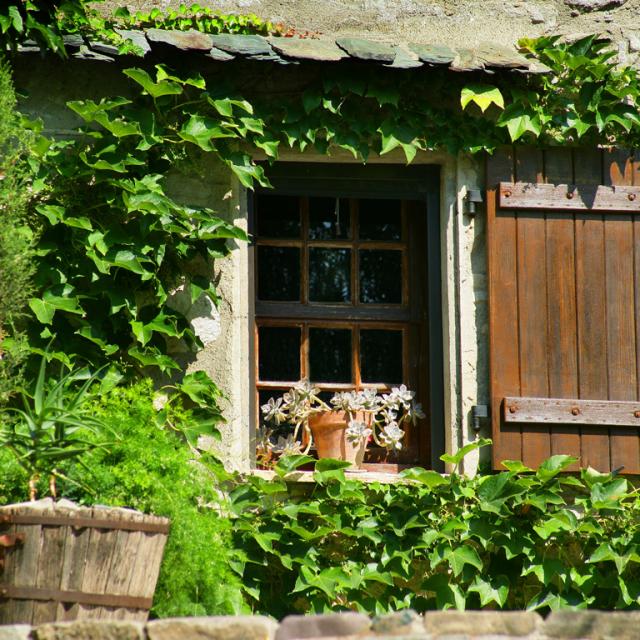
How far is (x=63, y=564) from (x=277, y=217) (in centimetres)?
241

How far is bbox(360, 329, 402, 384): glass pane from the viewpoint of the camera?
6141mm

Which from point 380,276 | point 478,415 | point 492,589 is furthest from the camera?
point 380,276

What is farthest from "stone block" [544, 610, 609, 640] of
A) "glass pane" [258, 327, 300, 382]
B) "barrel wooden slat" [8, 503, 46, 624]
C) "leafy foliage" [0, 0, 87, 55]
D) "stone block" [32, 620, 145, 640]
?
"leafy foliage" [0, 0, 87, 55]

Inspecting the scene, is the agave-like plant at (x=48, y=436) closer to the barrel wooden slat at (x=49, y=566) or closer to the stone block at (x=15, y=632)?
the barrel wooden slat at (x=49, y=566)

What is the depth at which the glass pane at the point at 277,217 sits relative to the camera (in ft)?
20.4

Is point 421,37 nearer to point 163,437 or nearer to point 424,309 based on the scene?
point 424,309

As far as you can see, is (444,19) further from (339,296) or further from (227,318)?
(227,318)

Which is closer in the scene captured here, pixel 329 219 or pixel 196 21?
pixel 196 21

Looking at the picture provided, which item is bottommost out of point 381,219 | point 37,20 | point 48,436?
point 48,436

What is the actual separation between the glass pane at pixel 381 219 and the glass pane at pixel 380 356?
0.46m

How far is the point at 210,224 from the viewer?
5691mm

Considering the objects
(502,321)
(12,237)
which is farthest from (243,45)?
(502,321)

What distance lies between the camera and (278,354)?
20.0 feet

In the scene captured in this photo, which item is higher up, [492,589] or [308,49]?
[308,49]
